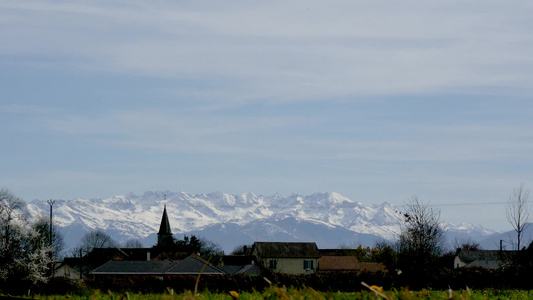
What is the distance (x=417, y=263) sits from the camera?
45.5 m

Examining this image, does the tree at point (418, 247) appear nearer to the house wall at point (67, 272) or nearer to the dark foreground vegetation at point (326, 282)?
the dark foreground vegetation at point (326, 282)

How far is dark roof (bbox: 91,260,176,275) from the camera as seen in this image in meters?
89.8

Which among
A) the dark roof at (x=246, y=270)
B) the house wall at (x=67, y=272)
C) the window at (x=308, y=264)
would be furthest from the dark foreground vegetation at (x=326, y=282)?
the house wall at (x=67, y=272)

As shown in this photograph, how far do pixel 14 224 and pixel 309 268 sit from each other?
50.9m

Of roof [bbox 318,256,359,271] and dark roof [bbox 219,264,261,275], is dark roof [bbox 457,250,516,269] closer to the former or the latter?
roof [bbox 318,256,359,271]

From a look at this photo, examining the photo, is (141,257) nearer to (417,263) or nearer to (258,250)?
(258,250)

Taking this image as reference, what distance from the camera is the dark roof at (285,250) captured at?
116 metres

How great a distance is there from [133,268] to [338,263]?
38488 millimetres

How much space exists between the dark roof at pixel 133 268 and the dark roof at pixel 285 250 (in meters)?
25.8

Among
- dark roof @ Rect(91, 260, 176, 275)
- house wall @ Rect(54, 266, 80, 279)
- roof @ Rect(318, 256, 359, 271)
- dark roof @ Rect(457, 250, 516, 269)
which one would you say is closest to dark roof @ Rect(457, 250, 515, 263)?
dark roof @ Rect(457, 250, 516, 269)

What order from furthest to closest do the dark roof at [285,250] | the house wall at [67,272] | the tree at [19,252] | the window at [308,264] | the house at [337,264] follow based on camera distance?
1. the house wall at [67,272]
2. the dark roof at [285,250]
3. the window at [308,264]
4. the house at [337,264]
5. the tree at [19,252]

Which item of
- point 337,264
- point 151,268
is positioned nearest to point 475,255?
point 337,264

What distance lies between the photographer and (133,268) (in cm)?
9144

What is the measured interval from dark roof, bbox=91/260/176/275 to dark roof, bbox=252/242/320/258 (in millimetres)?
25795
